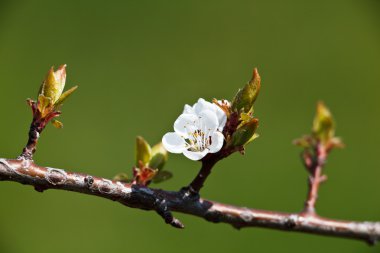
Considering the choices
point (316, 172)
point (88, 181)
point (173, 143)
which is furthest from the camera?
point (316, 172)

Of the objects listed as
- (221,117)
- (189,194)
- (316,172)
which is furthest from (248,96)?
(316,172)

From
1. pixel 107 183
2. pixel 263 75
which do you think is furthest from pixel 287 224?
pixel 263 75

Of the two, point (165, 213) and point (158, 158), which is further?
point (158, 158)

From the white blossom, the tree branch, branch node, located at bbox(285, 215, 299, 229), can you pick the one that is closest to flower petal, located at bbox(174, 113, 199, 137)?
the white blossom

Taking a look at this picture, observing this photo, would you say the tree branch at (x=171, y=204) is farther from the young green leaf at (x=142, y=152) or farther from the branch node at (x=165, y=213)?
the young green leaf at (x=142, y=152)

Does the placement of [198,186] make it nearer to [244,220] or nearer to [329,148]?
[244,220]

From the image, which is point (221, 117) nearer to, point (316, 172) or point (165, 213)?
point (165, 213)

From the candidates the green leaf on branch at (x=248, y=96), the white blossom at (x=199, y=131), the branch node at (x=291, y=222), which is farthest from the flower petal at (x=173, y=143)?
the branch node at (x=291, y=222)
